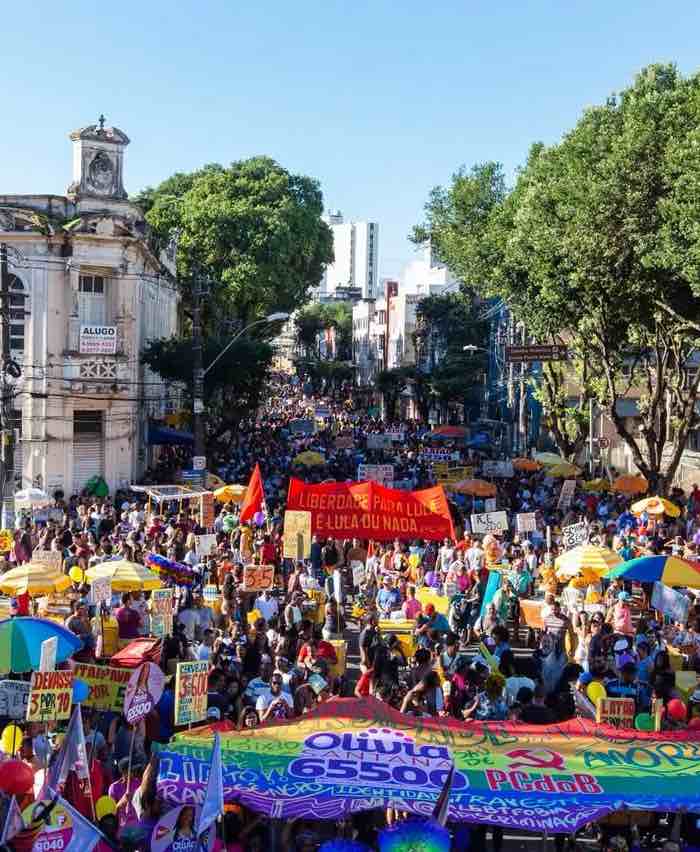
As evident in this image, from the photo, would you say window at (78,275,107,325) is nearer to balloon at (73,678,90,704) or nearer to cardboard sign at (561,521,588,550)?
cardboard sign at (561,521,588,550)

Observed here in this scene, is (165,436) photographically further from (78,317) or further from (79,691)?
(79,691)

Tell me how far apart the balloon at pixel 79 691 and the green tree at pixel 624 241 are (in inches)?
609

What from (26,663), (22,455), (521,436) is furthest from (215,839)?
(521,436)

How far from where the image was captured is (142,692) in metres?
10.7

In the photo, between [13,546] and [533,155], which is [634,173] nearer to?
[533,155]

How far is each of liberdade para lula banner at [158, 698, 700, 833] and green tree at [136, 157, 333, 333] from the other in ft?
142

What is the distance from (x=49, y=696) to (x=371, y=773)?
2.98 m

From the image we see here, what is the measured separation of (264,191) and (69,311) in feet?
73.9

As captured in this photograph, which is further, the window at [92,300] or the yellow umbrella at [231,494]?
the window at [92,300]

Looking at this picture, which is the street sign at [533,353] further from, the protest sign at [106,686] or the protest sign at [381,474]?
the protest sign at [106,686]

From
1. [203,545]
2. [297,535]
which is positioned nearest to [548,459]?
[203,545]

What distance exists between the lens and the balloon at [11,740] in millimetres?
9891

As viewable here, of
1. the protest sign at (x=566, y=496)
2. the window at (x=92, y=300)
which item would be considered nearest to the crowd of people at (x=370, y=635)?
the protest sign at (x=566, y=496)

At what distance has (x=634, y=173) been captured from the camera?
25875 mm
